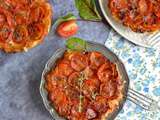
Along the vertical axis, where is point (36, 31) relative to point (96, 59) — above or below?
above

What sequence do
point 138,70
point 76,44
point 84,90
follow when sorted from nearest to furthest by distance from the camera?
point 84,90
point 76,44
point 138,70

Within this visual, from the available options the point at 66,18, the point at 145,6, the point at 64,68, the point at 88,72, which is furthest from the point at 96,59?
the point at 145,6

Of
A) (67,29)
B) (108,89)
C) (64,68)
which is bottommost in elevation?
(108,89)

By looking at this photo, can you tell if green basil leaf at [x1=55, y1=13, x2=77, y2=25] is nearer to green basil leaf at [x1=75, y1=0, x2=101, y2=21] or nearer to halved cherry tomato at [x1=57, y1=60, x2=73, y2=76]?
green basil leaf at [x1=75, y1=0, x2=101, y2=21]

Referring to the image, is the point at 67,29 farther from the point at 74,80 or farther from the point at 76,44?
the point at 74,80

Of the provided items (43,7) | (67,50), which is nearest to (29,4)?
(43,7)

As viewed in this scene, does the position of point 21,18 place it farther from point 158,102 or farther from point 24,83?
point 158,102

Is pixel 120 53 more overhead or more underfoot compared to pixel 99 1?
more underfoot
